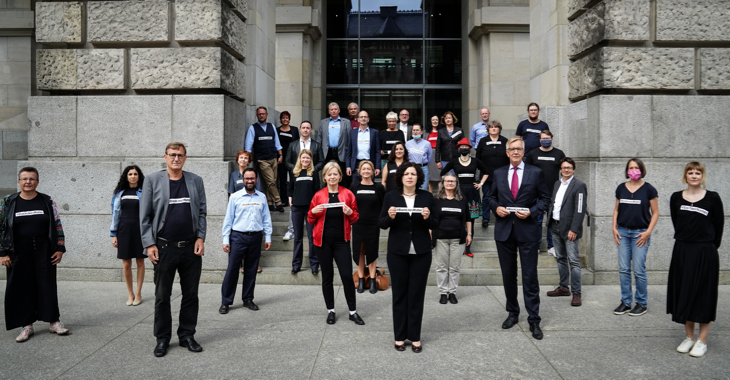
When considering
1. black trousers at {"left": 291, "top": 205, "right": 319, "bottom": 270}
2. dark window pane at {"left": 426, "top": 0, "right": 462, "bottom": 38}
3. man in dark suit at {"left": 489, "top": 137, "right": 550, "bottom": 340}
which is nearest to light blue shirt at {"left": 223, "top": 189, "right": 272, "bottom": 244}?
black trousers at {"left": 291, "top": 205, "right": 319, "bottom": 270}

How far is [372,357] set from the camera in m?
4.87

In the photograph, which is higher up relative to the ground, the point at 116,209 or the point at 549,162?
the point at 549,162

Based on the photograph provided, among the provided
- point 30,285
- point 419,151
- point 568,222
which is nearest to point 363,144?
point 419,151

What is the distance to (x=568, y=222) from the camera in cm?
681

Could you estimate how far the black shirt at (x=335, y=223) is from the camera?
6.12 meters

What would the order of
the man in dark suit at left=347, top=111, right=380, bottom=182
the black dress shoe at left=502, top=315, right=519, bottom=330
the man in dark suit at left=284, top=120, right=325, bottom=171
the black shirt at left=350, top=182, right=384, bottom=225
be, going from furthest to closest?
the man in dark suit at left=347, top=111, right=380, bottom=182 → the man in dark suit at left=284, top=120, right=325, bottom=171 → the black shirt at left=350, top=182, right=384, bottom=225 → the black dress shoe at left=502, top=315, right=519, bottom=330

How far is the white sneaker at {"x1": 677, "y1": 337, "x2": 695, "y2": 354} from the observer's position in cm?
494

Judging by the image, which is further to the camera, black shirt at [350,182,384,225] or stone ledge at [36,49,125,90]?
stone ledge at [36,49,125,90]

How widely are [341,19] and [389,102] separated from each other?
303 cm

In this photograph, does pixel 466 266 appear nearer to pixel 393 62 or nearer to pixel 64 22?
pixel 64 22

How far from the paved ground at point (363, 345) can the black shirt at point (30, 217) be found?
3.52 ft

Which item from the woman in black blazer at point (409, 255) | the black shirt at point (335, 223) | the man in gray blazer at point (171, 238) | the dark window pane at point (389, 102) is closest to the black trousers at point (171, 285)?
the man in gray blazer at point (171, 238)

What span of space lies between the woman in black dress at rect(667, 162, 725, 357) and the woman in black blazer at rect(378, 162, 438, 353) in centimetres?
237

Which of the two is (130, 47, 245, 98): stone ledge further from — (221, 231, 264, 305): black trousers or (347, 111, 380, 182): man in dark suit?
(221, 231, 264, 305): black trousers
